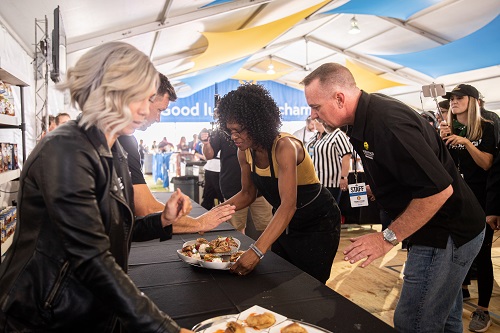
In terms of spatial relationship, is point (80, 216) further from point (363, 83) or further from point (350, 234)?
point (363, 83)

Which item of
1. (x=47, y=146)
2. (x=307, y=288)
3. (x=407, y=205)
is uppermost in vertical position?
(x=47, y=146)

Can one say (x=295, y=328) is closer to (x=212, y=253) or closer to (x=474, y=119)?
(x=212, y=253)

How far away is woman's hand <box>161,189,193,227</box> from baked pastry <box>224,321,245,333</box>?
0.47 m

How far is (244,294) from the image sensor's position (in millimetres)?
1329

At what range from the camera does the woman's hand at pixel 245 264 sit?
1.52m

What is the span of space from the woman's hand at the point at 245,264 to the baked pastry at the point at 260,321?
0.43 meters

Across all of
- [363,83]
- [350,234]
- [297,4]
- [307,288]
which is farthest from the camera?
[363,83]

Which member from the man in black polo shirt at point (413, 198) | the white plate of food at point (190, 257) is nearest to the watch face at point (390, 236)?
the man in black polo shirt at point (413, 198)

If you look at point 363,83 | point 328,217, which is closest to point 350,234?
point 328,217

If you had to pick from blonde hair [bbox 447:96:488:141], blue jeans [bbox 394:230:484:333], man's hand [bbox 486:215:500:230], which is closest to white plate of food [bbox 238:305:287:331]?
blue jeans [bbox 394:230:484:333]

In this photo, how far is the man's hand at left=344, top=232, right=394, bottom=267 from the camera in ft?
4.47

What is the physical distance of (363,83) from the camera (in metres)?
10.5

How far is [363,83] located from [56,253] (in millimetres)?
10448

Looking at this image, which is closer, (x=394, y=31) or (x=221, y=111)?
(x=221, y=111)
